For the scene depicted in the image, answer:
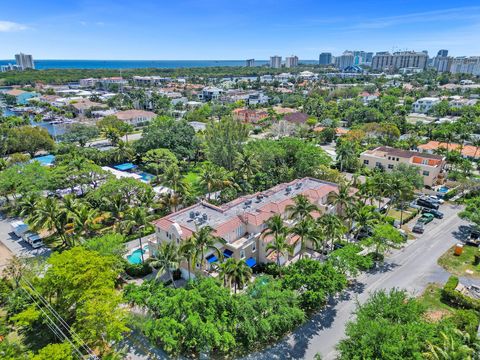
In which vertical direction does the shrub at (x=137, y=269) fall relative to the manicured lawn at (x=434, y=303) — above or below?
above

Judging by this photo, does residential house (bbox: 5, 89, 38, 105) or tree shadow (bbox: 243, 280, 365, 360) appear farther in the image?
residential house (bbox: 5, 89, 38, 105)

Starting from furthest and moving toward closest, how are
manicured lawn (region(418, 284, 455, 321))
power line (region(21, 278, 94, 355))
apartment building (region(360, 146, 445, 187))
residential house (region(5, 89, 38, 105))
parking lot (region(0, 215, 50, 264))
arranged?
residential house (region(5, 89, 38, 105)) < apartment building (region(360, 146, 445, 187)) < parking lot (region(0, 215, 50, 264)) < manicured lawn (region(418, 284, 455, 321)) < power line (region(21, 278, 94, 355))

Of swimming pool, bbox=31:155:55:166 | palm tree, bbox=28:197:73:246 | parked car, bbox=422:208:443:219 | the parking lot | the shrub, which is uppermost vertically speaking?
palm tree, bbox=28:197:73:246

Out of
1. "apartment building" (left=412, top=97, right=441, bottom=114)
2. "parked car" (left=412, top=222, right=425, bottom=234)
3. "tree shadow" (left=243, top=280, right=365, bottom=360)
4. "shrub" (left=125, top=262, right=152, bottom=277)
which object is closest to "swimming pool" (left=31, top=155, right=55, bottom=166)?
"shrub" (left=125, top=262, right=152, bottom=277)

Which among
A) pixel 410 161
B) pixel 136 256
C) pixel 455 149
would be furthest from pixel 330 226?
pixel 455 149

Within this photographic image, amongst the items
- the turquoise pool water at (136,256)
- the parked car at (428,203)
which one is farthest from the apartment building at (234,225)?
the parked car at (428,203)

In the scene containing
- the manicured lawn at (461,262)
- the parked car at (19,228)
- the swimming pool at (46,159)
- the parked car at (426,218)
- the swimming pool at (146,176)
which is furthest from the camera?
the swimming pool at (46,159)

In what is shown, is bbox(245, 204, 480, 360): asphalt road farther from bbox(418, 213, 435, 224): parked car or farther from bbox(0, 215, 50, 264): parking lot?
bbox(0, 215, 50, 264): parking lot

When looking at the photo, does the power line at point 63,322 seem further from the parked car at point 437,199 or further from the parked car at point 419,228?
the parked car at point 437,199
